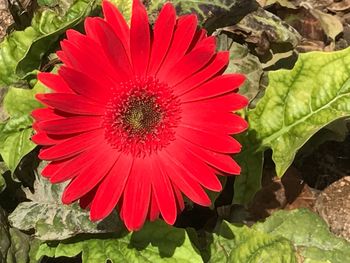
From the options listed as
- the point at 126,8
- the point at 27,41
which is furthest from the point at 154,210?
the point at 27,41

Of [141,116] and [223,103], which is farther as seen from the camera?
[141,116]

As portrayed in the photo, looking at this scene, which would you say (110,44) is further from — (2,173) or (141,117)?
(2,173)

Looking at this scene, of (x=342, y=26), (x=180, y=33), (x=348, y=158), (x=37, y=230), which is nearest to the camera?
(x=180, y=33)

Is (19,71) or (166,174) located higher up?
(19,71)

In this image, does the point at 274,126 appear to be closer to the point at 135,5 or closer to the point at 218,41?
the point at 218,41

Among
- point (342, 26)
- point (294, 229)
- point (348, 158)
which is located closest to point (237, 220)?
point (294, 229)

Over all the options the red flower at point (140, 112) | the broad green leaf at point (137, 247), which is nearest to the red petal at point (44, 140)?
the red flower at point (140, 112)

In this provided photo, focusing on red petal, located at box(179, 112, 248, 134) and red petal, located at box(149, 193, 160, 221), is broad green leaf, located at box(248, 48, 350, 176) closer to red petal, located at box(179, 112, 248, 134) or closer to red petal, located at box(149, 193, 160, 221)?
red petal, located at box(179, 112, 248, 134)

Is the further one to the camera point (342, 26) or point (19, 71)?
point (342, 26)
